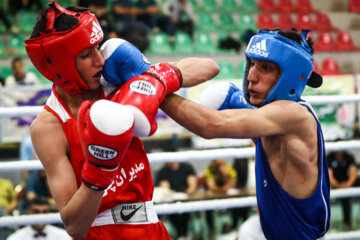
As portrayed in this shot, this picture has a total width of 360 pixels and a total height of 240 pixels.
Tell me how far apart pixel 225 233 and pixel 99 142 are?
405cm

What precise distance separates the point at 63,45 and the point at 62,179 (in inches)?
18.4

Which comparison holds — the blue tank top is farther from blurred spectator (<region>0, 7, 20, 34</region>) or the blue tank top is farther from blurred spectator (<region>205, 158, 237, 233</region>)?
blurred spectator (<region>0, 7, 20, 34</region>)

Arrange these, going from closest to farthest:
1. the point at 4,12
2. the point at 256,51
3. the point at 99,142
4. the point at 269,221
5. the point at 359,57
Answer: the point at 99,142
the point at 256,51
the point at 269,221
the point at 4,12
the point at 359,57

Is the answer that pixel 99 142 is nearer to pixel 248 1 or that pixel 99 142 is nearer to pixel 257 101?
pixel 257 101

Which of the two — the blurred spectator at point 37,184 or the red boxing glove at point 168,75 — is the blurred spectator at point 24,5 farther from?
the red boxing glove at point 168,75

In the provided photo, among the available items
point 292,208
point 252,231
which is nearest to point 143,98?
point 292,208

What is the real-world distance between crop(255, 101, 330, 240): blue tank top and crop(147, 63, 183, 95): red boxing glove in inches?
22.4

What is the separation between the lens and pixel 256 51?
1911 millimetres

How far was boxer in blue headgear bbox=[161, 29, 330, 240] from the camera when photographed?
5.94 feet

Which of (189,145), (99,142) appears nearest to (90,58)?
(99,142)

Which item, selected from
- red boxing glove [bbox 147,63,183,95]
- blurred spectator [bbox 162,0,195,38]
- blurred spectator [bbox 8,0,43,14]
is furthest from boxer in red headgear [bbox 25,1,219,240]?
blurred spectator [bbox 162,0,195,38]

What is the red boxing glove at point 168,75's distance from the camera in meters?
1.68

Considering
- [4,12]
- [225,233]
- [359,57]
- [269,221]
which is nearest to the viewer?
[269,221]

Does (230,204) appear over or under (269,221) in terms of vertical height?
under
